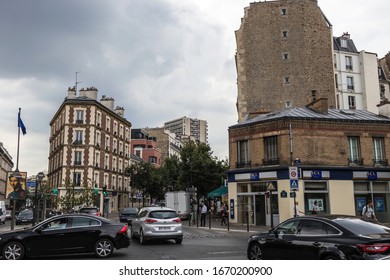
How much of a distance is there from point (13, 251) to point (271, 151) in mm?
20555

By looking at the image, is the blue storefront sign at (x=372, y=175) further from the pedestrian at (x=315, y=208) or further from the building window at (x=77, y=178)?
the building window at (x=77, y=178)

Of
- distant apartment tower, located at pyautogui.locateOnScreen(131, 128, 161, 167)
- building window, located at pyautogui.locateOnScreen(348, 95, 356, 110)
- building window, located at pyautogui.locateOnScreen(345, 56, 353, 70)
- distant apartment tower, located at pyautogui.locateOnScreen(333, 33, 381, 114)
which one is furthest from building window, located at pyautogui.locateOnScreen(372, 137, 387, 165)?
distant apartment tower, located at pyautogui.locateOnScreen(131, 128, 161, 167)

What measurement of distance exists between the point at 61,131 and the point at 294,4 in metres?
38.4

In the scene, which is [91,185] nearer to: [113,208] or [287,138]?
[113,208]

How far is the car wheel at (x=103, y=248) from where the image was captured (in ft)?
39.9

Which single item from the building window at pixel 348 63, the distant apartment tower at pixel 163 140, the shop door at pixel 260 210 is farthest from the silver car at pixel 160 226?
the distant apartment tower at pixel 163 140

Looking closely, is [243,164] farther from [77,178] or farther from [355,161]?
[77,178]

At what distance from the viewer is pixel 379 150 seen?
2952 centimetres

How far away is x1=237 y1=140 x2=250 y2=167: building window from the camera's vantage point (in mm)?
30047

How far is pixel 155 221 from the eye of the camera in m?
16.2

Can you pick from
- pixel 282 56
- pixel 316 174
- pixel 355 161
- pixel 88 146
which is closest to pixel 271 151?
pixel 316 174

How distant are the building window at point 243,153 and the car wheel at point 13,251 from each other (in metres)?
20.5

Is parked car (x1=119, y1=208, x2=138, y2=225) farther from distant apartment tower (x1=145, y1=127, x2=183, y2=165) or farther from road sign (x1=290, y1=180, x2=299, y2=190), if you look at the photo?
distant apartment tower (x1=145, y1=127, x2=183, y2=165)
